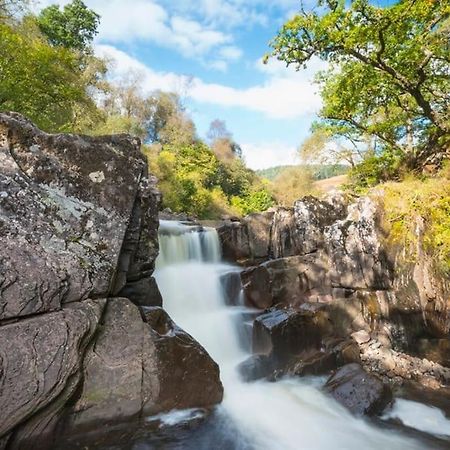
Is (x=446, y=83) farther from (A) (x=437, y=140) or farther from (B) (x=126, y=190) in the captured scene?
(B) (x=126, y=190)

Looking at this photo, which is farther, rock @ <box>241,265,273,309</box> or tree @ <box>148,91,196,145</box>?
tree @ <box>148,91,196,145</box>

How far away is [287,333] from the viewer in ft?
25.6

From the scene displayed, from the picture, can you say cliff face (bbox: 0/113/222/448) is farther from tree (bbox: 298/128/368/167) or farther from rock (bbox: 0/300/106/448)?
tree (bbox: 298/128/368/167)

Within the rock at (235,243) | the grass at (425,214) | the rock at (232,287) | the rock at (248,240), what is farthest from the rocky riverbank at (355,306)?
the rock at (235,243)

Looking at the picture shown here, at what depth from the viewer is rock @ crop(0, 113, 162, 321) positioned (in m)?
4.20

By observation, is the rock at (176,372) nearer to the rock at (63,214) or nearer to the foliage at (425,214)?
the rock at (63,214)

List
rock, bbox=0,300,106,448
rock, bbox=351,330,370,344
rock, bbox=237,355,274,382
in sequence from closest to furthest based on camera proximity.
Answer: rock, bbox=0,300,106,448
rock, bbox=237,355,274,382
rock, bbox=351,330,370,344

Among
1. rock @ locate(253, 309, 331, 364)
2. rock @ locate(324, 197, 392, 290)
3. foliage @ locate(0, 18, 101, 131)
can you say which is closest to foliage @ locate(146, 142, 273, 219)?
foliage @ locate(0, 18, 101, 131)

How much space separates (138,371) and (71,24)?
34.3m

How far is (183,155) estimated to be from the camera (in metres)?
30.3

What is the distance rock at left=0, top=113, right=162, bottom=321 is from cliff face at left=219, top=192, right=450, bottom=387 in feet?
17.6

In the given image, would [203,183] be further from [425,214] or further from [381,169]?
[425,214]

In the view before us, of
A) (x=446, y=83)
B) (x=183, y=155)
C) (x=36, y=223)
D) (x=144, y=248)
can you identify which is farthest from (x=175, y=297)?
(x=183, y=155)

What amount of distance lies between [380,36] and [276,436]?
862 centimetres
